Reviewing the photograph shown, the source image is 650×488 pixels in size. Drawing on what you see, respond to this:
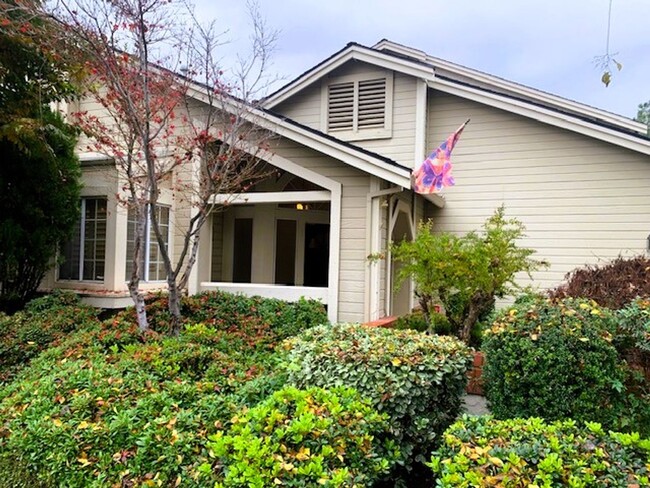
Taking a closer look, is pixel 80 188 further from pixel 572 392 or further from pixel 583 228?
pixel 583 228

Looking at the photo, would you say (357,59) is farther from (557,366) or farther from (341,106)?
(557,366)

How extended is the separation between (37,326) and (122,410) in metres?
3.75

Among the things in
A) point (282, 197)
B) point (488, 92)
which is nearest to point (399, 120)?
point (488, 92)

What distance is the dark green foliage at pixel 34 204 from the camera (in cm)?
700

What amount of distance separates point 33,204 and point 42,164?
Answer: 0.72m

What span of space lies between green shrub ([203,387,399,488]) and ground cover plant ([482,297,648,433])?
4.45ft

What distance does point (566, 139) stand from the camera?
9.09 meters

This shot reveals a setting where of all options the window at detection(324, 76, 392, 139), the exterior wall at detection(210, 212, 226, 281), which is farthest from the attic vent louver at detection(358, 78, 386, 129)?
the exterior wall at detection(210, 212, 226, 281)

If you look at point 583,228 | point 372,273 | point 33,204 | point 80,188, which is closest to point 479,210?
point 583,228

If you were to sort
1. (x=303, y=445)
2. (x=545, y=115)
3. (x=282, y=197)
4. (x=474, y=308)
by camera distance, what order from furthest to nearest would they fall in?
(x=545, y=115)
(x=282, y=197)
(x=474, y=308)
(x=303, y=445)

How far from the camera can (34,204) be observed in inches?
287

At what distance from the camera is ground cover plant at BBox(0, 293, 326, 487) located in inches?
110

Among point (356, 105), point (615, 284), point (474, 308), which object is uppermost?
point (356, 105)

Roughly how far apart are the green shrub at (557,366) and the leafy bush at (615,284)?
1.35 meters
